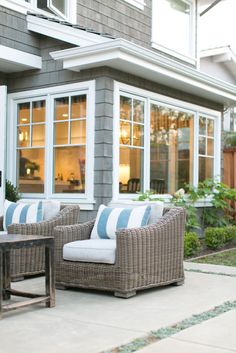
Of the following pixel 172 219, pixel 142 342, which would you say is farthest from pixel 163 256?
pixel 142 342

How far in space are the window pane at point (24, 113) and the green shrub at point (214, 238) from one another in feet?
10.6

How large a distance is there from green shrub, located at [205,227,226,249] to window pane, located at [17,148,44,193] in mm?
2627

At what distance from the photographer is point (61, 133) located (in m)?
7.43

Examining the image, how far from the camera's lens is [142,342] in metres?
3.29

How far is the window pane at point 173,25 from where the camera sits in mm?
10242

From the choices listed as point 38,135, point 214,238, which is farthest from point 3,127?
point 214,238

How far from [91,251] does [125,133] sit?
9.60 feet

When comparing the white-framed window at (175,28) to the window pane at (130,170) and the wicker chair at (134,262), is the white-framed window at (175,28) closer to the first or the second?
the window pane at (130,170)

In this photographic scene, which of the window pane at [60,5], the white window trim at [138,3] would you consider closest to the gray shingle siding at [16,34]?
the window pane at [60,5]

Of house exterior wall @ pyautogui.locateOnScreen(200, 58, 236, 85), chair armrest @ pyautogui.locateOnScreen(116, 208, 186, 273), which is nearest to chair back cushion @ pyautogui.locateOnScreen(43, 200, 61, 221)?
chair armrest @ pyautogui.locateOnScreen(116, 208, 186, 273)

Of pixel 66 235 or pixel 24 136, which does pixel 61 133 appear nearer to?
pixel 24 136

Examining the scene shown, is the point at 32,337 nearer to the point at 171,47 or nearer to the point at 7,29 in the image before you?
the point at 7,29

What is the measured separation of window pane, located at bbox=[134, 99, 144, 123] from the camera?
296 inches

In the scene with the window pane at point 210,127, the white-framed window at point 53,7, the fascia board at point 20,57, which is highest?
the white-framed window at point 53,7
